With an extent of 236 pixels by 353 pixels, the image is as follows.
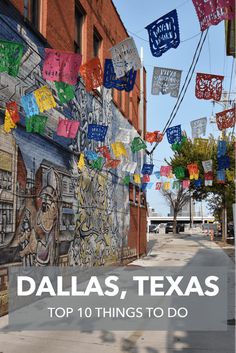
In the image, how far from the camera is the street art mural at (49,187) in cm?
873

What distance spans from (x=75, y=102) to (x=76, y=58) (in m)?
4.19

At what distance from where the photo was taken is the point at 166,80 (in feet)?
37.4

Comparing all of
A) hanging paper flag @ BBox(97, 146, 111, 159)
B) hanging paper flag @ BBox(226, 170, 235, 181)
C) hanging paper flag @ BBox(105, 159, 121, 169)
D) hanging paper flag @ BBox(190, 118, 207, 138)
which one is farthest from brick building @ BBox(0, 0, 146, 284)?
hanging paper flag @ BBox(226, 170, 235, 181)

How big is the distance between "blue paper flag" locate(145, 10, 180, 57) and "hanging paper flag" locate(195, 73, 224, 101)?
125 inches

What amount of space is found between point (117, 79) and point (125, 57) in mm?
634

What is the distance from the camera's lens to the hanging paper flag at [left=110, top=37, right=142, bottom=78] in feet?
30.6

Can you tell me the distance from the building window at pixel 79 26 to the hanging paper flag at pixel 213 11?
629 cm

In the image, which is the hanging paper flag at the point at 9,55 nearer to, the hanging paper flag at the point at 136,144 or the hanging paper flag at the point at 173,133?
the hanging paper flag at the point at 136,144

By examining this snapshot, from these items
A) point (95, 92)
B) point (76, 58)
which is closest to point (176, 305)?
point (76, 58)

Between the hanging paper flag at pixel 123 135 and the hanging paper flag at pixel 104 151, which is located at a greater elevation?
the hanging paper flag at pixel 123 135

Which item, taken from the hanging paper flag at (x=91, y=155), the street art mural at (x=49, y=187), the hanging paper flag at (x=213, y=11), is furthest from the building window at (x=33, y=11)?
the hanging paper flag at (x=91, y=155)

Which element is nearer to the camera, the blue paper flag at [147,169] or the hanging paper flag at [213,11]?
the hanging paper flag at [213,11]

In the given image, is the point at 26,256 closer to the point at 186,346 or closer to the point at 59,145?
the point at 59,145

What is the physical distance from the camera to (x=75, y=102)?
12.6 metres
